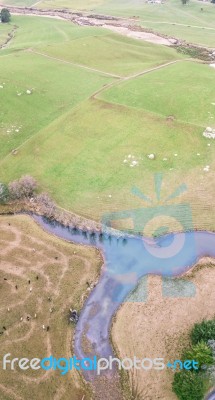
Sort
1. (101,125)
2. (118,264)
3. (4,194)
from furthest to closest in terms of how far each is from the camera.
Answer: (101,125) < (4,194) < (118,264)

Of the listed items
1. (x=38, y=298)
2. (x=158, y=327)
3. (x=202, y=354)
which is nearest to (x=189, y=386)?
(x=202, y=354)

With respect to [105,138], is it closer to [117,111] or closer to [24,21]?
[117,111]

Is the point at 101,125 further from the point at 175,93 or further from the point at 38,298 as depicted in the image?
the point at 38,298

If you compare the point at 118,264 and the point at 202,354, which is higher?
the point at 202,354

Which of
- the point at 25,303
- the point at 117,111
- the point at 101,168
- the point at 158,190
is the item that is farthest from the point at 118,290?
the point at 117,111

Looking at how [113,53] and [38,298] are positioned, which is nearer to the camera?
[38,298]

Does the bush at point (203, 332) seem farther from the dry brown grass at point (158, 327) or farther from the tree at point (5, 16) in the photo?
the tree at point (5, 16)

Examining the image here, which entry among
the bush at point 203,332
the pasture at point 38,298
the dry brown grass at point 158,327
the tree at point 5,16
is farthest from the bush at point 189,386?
the tree at point 5,16
